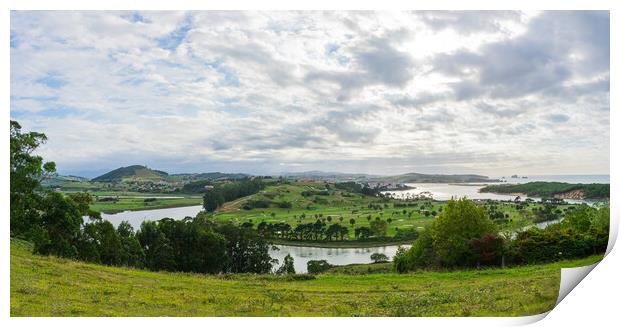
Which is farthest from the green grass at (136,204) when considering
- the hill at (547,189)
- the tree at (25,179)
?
the hill at (547,189)

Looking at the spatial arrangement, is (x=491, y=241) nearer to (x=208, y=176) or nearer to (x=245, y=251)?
(x=208, y=176)

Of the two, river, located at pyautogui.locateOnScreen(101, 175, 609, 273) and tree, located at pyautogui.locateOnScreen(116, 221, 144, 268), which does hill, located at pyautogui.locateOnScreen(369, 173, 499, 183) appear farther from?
tree, located at pyautogui.locateOnScreen(116, 221, 144, 268)

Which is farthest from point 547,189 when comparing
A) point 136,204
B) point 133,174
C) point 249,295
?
point 136,204

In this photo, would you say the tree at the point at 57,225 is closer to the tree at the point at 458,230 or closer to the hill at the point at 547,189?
the tree at the point at 458,230

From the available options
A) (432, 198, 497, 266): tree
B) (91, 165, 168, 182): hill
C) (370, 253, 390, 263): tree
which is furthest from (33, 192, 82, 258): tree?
(370, 253, 390, 263): tree

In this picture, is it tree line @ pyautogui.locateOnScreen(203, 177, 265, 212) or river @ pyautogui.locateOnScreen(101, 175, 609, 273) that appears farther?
tree line @ pyautogui.locateOnScreen(203, 177, 265, 212)
